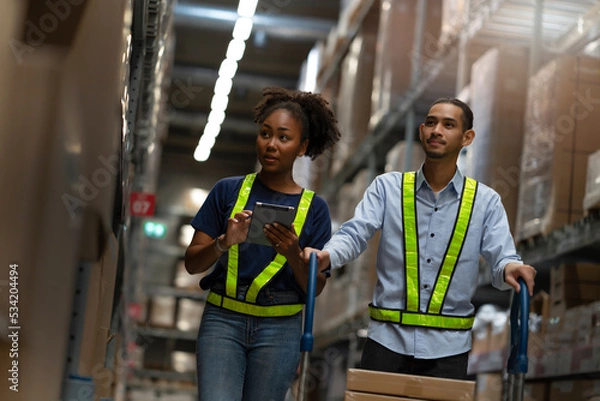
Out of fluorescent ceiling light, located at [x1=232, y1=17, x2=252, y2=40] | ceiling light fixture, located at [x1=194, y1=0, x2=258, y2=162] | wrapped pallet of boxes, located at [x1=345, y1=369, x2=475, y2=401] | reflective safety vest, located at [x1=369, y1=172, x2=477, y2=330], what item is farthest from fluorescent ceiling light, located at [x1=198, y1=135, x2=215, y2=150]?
wrapped pallet of boxes, located at [x1=345, y1=369, x2=475, y2=401]

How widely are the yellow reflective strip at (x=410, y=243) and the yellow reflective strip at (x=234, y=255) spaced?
1.70 ft

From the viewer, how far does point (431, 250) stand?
10.4ft

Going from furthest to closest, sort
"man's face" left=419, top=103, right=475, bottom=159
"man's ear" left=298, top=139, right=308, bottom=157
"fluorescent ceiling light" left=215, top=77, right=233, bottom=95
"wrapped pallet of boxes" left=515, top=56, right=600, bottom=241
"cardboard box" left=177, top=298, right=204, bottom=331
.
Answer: "cardboard box" left=177, top=298, right=204, bottom=331 < "fluorescent ceiling light" left=215, top=77, right=233, bottom=95 < "wrapped pallet of boxes" left=515, top=56, right=600, bottom=241 < "man's ear" left=298, top=139, right=308, bottom=157 < "man's face" left=419, top=103, right=475, bottom=159

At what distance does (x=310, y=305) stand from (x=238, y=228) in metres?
0.40

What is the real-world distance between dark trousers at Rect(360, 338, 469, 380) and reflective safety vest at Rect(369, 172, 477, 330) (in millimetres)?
100

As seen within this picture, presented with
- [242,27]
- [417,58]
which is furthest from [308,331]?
[242,27]

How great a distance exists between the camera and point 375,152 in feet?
34.5

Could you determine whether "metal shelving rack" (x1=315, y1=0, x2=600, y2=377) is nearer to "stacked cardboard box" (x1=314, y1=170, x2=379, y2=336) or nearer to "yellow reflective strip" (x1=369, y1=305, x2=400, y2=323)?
"stacked cardboard box" (x1=314, y1=170, x2=379, y2=336)

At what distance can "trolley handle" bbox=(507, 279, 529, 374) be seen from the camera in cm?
279

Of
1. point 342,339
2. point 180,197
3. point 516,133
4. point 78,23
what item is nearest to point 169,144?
point 180,197

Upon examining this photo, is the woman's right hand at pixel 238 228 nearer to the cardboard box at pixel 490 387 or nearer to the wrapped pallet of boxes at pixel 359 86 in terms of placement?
the cardboard box at pixel 490 387

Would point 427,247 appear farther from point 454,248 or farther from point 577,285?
point 577,285

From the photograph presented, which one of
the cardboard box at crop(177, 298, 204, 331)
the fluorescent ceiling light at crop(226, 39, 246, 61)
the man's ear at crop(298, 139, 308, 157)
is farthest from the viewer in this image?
the cardboard box at crop(177, 298, 204, 331)

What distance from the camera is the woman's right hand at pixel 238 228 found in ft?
9.86
